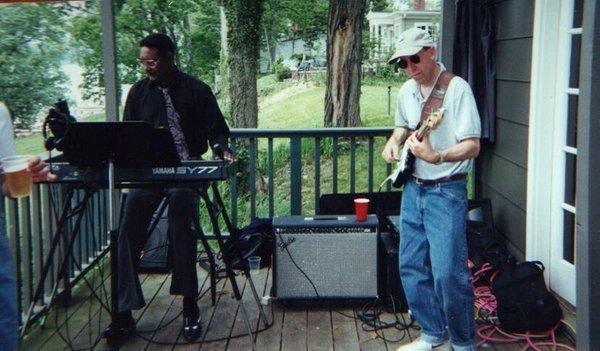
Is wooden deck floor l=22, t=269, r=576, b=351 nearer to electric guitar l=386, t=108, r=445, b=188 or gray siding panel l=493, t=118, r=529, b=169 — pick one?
electric guitar l=386, t=108, r=445, b=188

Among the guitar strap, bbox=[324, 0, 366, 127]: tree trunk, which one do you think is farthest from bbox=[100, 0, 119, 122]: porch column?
bbox=[324, 0, 366, 127]: tree trunk

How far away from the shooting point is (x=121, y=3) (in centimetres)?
1143

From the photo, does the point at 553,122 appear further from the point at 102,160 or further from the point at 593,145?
the point at 102,160

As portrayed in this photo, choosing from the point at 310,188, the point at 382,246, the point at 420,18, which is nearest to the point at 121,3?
the point at 310,188

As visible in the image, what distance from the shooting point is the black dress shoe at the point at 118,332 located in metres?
3.44

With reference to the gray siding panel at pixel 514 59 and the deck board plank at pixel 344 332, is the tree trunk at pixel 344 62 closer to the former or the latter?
the gray siding panel at pixel 514 59

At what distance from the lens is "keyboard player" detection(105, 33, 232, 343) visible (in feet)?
11.3

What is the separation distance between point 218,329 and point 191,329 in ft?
0.66

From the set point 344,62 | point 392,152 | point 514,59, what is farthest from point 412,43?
point 344,62

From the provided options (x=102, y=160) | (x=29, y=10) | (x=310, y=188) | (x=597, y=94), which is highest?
(x=29, y=10)

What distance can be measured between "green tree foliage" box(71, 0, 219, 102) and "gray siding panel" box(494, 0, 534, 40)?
501 centimetres

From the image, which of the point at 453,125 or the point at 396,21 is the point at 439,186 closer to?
the point at 453,125

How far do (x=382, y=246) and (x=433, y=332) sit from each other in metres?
0.91

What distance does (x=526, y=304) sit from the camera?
345 cm
